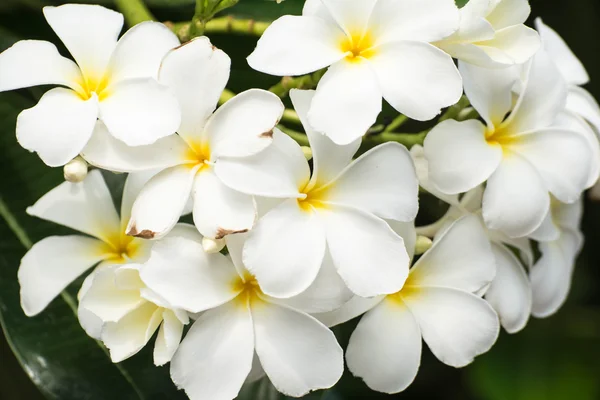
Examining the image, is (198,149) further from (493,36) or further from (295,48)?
(493,36)

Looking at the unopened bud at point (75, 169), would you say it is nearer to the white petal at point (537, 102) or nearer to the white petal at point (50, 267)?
the white petal at point (50, 267)

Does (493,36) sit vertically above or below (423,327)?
above

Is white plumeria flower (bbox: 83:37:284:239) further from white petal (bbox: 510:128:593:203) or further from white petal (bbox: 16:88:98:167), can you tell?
white petal (bbox: 510:128:593:203)

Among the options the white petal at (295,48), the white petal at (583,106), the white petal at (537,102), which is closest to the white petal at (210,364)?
the white petal at (295,48)

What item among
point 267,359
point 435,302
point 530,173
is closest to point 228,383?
point 267,359

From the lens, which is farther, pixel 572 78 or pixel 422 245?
pixel 572 78

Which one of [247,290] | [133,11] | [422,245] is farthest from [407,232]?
[133,11]
